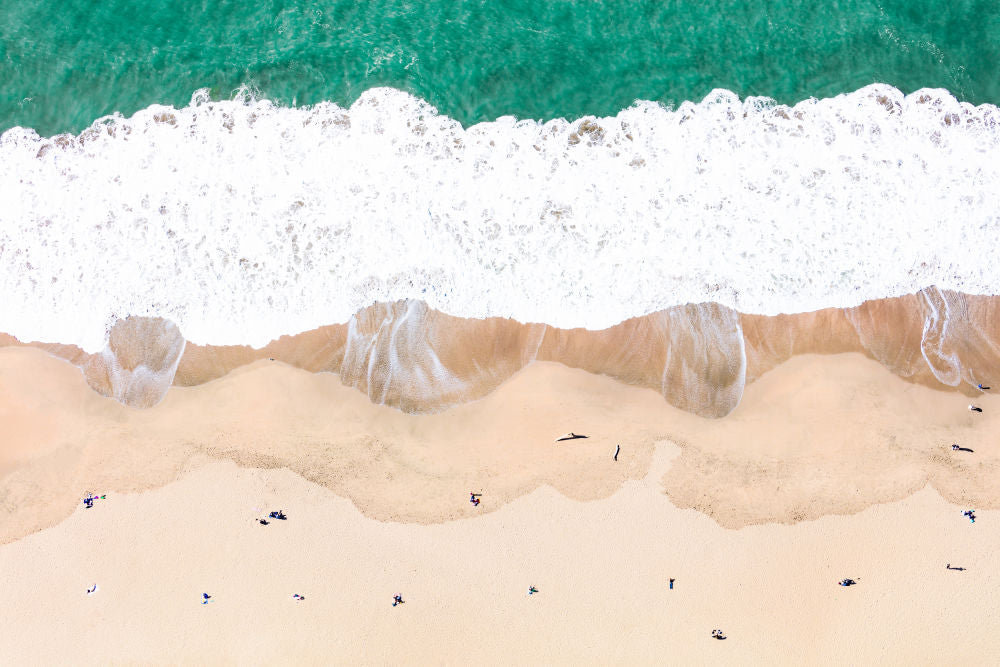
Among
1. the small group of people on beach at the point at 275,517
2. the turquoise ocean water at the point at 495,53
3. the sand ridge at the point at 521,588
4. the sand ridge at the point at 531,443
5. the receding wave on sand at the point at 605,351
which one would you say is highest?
the turquoise ocean water at the point at 495,53

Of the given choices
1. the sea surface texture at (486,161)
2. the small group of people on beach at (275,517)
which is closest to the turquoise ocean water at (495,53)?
the sea surface texture at (486,161)

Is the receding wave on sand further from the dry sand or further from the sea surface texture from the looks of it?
the dry sand

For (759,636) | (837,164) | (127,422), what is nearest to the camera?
(759,636)

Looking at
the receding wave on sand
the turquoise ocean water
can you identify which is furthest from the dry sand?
the turquoise ocean water

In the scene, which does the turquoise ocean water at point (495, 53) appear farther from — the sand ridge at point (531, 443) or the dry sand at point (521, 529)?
the dry sand at point (521, 529)

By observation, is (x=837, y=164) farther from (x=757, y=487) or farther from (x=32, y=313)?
(x=32, y=313)

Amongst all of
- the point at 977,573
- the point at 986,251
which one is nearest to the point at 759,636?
the point at 977,573

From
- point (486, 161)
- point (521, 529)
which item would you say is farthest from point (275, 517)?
point (486, 161)
